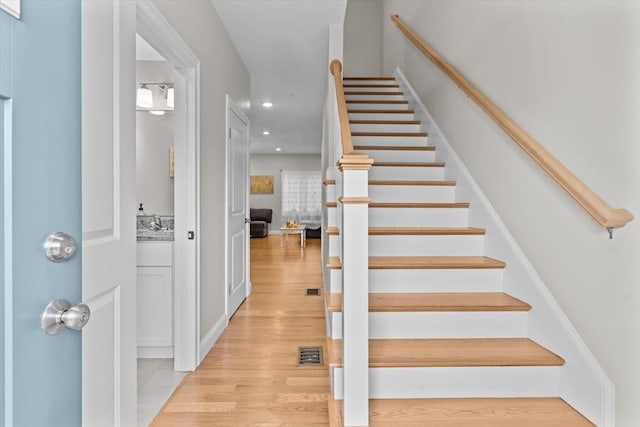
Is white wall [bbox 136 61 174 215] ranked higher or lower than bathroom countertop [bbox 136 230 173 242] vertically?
higher

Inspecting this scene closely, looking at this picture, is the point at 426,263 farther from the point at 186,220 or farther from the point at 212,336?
the point at 212,336

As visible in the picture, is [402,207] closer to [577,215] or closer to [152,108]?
[577,215]

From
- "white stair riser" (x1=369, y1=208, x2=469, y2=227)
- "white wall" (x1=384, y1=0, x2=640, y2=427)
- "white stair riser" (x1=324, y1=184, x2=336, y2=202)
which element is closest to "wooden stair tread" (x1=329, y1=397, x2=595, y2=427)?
"white wall" (x1=384, y1=0, x2=640, y2=427)

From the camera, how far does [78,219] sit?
0.81 metres

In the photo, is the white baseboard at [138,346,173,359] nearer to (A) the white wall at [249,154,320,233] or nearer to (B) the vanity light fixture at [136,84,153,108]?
(B) the vanity light fixture at [136,84,153,108]

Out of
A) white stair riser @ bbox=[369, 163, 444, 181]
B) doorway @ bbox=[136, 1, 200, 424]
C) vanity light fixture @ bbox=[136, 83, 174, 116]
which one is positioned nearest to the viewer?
doorway @ bbox=[136, 1, 200, 424]

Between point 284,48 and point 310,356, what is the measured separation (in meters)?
2.87

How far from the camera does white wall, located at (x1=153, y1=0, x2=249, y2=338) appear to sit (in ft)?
8.29

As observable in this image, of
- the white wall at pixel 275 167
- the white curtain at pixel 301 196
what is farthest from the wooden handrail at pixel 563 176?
the white wall at pixel 275 167

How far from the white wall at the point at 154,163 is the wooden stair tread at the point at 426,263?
1758mm

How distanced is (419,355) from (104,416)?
131 centimetres

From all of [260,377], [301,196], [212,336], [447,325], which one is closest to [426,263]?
[447,325]

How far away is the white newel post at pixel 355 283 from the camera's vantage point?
5.18ft

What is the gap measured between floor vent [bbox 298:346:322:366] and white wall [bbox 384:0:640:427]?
57.8 inches
